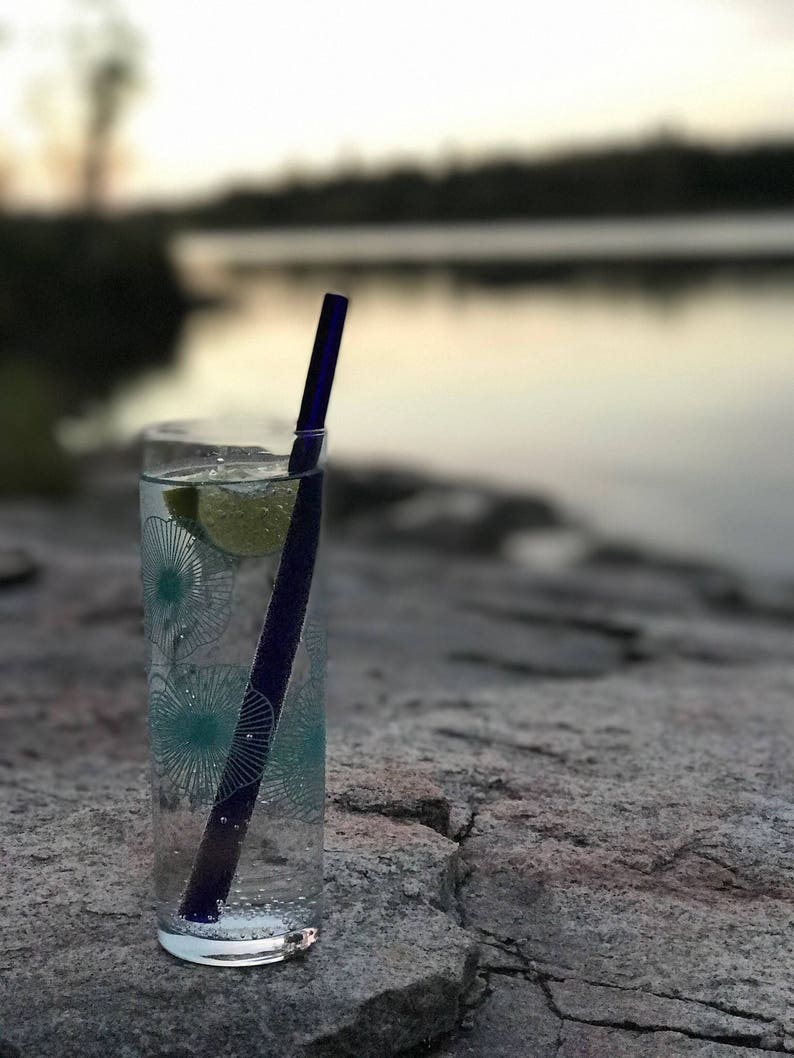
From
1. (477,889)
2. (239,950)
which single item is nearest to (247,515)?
(239,950)

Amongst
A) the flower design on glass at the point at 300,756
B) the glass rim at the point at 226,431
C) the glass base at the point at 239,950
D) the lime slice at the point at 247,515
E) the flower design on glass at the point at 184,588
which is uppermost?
the glass rim at the point at 226,431

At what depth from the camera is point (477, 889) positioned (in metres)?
1.78

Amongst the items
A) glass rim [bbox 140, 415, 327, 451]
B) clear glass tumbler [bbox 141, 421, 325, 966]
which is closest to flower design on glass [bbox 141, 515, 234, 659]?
clear glass tumbler [bbox 141, 421, 325, 966]

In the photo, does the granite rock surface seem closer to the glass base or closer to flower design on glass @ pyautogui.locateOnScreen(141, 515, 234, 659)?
the glass base

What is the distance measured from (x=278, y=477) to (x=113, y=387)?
52.8 ft

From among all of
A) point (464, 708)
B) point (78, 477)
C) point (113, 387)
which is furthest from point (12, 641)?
point (113, 387)

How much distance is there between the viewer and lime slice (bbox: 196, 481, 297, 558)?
1504mm

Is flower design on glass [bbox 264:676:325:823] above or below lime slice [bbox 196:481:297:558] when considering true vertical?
below

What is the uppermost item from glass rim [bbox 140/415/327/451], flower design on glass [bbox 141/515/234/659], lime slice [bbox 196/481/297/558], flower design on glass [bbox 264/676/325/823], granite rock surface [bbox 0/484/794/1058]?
glass rim [bbox 140/415/327/451]

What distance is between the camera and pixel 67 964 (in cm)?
154

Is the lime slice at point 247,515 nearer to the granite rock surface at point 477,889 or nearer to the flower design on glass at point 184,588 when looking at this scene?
the flower design on glass at point 184,588

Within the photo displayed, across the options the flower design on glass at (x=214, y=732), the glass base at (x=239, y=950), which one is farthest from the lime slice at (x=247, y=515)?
the glass base at (x=239, y=950)

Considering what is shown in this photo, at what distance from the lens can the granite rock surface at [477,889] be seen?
1477mm

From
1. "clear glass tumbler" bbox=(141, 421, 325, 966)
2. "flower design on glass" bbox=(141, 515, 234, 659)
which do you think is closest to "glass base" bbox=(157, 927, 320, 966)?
"clear glass tumbler" bbox=(141, 421, 325, 966)
